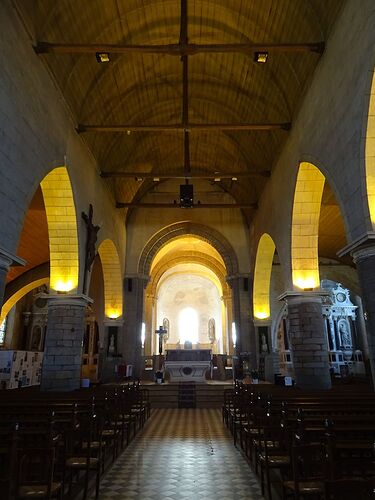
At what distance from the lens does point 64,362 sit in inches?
387

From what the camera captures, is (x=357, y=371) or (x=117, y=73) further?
(x=357, y=371)

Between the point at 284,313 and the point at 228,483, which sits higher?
the point at 284,313

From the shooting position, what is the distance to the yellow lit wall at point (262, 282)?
1580 cm

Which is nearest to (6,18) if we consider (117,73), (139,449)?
(117,73)

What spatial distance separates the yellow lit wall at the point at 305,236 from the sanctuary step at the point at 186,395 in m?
5.78

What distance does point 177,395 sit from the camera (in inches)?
524

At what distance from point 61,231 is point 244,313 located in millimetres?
9452

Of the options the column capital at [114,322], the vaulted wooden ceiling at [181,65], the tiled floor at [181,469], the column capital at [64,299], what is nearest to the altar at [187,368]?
the column capital at [114,322]

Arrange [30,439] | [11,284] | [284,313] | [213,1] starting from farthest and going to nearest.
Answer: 1. [284,313]
2. [11,284]
3. [213,1]
4. [30,439]

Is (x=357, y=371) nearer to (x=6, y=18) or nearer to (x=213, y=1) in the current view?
(x=213, y=1)

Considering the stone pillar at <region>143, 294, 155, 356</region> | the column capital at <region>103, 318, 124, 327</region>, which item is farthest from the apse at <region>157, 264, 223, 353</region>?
the column capital at <region>103, 318, 124, 327</region>

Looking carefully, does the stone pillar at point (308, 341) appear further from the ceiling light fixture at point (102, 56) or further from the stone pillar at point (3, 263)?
the ceiling light fixture at point (102, 56)

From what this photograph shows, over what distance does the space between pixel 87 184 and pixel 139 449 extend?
7.66 m

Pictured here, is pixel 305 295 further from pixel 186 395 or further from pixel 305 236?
pixel 186 395
